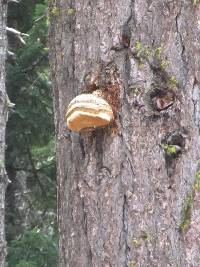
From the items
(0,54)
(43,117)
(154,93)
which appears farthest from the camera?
(43,117)

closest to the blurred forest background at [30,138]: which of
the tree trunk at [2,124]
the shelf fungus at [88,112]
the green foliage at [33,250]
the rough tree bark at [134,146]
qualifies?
the green foliage at [33,250]

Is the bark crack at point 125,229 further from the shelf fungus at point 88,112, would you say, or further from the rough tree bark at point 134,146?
the shelf fungus at point 88,112

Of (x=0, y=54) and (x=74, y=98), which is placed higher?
(x=0, y=54)

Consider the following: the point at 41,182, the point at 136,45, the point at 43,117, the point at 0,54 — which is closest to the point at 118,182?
the point at 136,45

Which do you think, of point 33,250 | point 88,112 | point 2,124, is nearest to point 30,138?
point 33,250

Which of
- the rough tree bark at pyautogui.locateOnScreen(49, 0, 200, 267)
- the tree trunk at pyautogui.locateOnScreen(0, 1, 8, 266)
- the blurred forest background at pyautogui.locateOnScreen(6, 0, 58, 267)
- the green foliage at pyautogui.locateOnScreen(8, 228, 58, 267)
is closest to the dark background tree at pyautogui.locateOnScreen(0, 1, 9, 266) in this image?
the tree trunk at pyautogui.locateOnScreen(0, 1, 8, 266)

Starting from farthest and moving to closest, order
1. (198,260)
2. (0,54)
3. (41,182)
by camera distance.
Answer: (41,182), (0,54), (198,260)

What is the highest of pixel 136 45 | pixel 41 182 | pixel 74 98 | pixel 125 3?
pixel 41 182

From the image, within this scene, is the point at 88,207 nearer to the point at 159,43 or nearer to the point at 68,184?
the point at 68,184

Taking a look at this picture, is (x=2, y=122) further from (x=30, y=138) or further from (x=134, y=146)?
(x=134, y=146)
